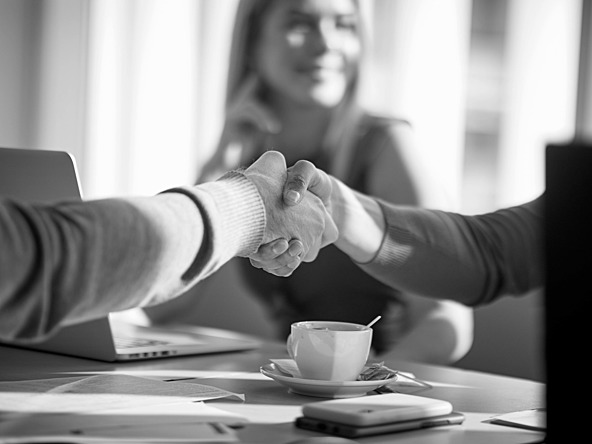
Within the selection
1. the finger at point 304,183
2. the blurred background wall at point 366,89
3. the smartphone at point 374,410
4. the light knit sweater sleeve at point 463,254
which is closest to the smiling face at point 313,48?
the blurred background wall at point 366,89

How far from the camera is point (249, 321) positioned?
2.26m

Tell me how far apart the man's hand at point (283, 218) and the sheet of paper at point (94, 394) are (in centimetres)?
22

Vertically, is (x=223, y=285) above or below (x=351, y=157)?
below

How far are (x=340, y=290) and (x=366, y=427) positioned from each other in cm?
138

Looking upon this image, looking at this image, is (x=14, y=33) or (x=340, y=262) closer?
(x=340, y=262)

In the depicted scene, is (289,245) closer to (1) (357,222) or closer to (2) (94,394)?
(1) (357,222)

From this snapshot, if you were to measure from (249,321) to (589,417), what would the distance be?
5.22ft

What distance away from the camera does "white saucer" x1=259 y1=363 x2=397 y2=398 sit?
1.01 metres

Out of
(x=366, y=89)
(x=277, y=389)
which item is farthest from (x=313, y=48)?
(x=277, y=389)

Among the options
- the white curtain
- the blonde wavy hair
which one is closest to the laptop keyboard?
the blonde wavy hair

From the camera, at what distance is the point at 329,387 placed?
1014 millimetres

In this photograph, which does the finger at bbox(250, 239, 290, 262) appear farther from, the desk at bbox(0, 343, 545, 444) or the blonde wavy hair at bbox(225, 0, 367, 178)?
the blonde wavy hair at bbox(225, 0, 367, 178)

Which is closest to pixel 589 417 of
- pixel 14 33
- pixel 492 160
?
pixel 492 160

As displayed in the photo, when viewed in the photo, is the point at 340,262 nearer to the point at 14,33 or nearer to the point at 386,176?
the point at 386,176
